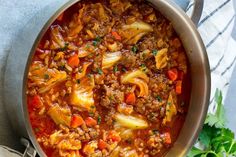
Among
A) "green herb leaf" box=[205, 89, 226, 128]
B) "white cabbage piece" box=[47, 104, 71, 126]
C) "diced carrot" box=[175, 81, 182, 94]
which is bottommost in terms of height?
"green herb leaf" box=[205, 89, 226, 128]

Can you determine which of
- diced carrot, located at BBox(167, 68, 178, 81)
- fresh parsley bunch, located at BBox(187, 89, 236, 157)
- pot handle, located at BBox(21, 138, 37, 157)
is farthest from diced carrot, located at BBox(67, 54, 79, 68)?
fresh parsley bunch, located at BBox(187, 89, 236, 157)

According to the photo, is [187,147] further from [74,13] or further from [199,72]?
[74,13]

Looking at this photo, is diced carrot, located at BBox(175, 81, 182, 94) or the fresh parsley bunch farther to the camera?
the fresh parsley bunch

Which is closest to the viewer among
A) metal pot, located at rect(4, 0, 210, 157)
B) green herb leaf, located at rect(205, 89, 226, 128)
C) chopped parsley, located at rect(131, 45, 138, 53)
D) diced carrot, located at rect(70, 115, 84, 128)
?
metal pot, located at rect(4, 0, 210, 157)

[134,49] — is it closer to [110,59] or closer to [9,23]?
[110,59]

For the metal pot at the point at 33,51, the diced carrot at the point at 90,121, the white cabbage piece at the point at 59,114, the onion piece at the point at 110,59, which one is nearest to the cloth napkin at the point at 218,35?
the metal pot at the point at 33,51

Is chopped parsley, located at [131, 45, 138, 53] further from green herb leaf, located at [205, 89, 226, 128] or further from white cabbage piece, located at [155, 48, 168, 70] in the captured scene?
green herb leaf, located at [205, 89, 226, 128]

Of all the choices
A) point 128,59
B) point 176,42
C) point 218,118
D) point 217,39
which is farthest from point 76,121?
point 217,39

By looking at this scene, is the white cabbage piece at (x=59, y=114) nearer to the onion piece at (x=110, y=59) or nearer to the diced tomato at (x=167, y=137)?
the onion piece at (x=110, y=59)
